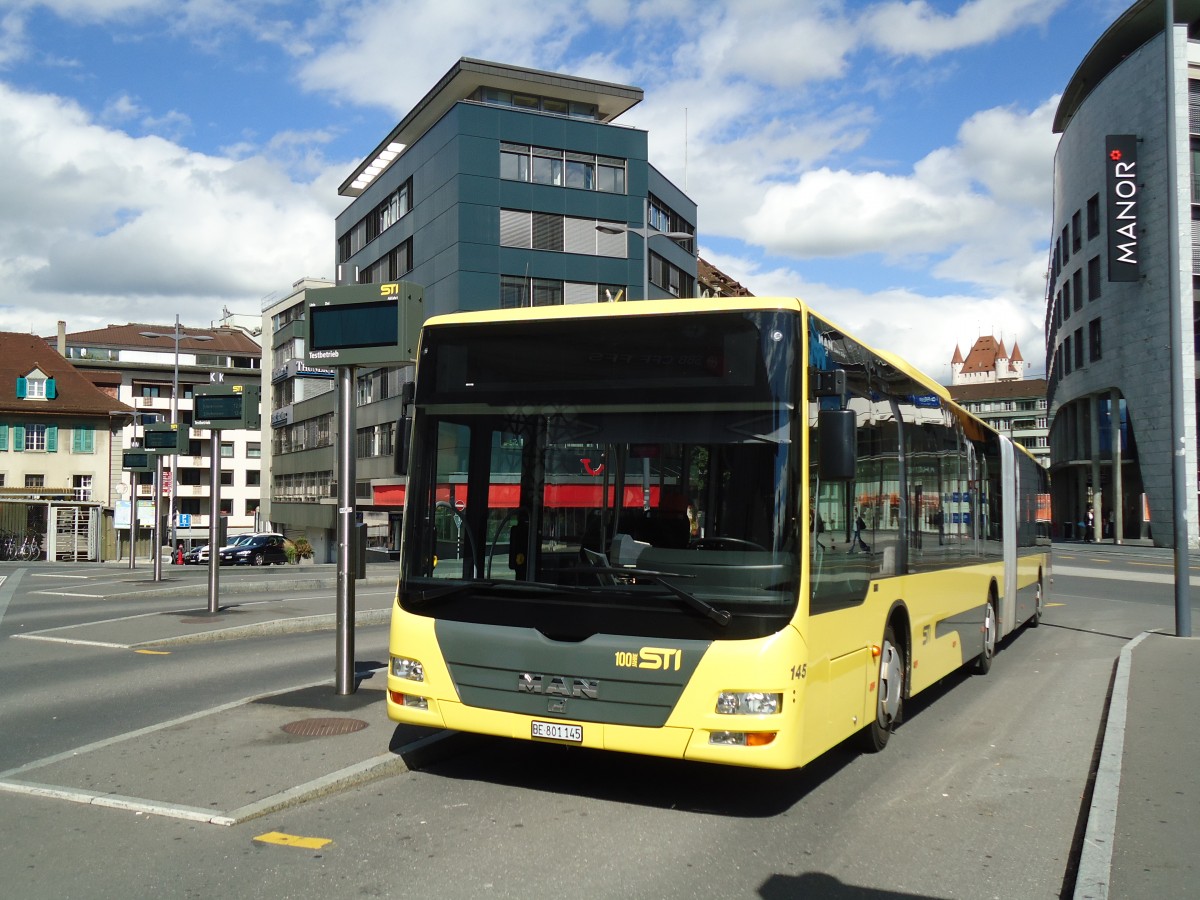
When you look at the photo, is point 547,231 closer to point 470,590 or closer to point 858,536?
point 858,536

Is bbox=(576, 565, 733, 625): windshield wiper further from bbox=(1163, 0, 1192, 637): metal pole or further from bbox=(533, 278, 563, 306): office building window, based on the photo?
bbox=(533, 278, 563, 306): office building window

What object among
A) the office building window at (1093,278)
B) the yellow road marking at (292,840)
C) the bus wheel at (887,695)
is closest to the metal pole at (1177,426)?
the bus wheel at (887,695)

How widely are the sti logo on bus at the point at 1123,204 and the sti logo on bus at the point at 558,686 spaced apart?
5986cm

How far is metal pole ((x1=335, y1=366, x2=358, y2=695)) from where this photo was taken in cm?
945

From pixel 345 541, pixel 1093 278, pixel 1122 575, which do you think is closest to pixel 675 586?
pixel 345 541

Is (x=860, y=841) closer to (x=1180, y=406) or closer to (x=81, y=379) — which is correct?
(x=1180, y=406)

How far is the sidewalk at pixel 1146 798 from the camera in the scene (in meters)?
5.22

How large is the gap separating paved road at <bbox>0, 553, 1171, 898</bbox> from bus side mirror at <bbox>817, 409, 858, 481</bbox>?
6.43 ft

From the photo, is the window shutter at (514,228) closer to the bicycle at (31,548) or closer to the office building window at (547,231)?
the office building window at (547,231)

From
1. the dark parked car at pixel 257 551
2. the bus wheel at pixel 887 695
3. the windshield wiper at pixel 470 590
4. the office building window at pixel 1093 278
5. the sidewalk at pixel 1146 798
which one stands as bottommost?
the dark parked car at pixel 257 551

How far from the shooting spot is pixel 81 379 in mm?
75125

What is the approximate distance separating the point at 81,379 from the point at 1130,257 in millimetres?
63396

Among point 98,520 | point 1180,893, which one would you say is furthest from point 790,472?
point 98,520

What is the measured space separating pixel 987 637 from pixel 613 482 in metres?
7.51
